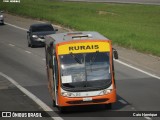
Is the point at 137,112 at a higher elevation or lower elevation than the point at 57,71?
lower

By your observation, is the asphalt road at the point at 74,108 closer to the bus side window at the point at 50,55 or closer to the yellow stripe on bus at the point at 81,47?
the bus side window at the point at 50,55

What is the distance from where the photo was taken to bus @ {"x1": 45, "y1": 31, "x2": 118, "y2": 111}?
69.4 feet

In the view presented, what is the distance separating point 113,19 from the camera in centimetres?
6656

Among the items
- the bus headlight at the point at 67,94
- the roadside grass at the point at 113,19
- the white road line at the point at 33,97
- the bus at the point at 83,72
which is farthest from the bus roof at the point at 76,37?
the roadside grass at the point at 113,19

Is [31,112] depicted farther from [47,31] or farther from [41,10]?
[41,10]

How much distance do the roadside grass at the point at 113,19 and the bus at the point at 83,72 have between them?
55.0ft

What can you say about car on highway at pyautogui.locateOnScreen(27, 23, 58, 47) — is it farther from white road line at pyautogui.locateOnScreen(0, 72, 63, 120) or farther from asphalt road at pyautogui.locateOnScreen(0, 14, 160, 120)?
white road line at pyautogui.locateOnScreen(0, 72, 63, 120)

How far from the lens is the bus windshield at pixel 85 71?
2128cm

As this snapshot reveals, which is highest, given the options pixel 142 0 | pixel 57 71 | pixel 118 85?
pixel 57 71

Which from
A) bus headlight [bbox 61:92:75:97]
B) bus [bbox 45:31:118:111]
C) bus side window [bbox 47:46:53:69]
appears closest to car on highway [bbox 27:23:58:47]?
bus side window [bbox 47:46:53:69]

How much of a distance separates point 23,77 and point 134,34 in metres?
16.5

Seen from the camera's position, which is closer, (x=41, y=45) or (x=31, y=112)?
(x=31, y=112)

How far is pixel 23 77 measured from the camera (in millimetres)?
33219

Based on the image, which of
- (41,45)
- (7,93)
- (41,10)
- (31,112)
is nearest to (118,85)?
(7,93)
